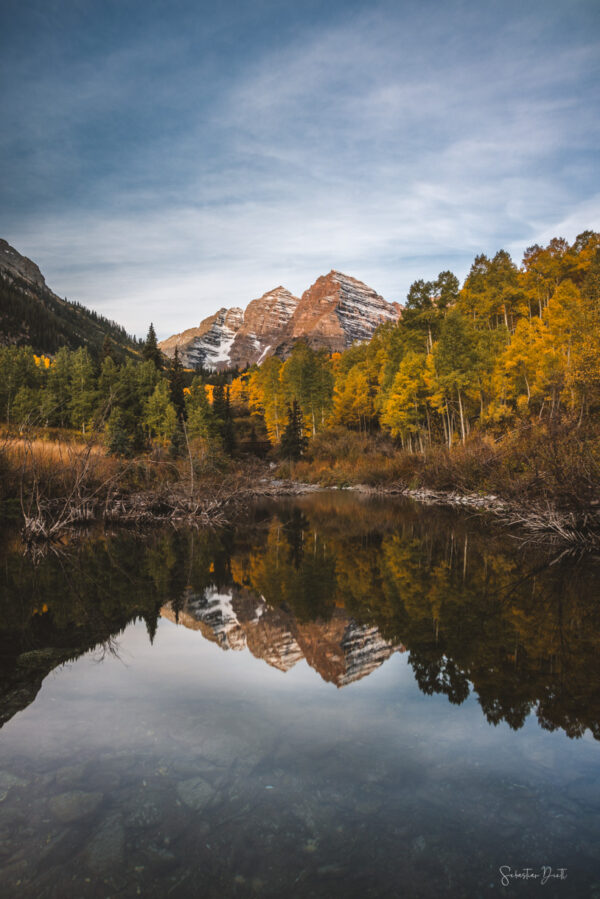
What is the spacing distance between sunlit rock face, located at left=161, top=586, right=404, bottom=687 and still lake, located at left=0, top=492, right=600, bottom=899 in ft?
0.14

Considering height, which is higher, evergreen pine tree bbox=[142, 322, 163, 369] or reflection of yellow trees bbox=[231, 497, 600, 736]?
evergreen pine tree bbox=[142, 322, 163, 369]

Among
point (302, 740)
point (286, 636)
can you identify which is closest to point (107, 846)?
point (302, 740)

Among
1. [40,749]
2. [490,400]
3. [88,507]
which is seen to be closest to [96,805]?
[40,749]

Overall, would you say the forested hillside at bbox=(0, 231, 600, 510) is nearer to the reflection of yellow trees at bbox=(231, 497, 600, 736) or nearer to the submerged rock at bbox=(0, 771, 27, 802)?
the reflection of yellow trees at bbox=(231, 497, 600, 736)

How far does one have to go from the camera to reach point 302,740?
3795mm

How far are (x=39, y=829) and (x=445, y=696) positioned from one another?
134 inches

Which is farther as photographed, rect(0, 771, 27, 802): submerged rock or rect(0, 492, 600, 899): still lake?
rect(0, 771, 27, 802): submerged rock

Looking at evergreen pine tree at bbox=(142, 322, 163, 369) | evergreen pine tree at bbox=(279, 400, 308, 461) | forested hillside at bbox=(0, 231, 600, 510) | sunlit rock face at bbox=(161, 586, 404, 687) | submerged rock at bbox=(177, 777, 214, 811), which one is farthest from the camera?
evergreen pine tree at bbox=(142, 322, 163, 369)

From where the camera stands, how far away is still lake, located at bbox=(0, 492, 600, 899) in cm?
248

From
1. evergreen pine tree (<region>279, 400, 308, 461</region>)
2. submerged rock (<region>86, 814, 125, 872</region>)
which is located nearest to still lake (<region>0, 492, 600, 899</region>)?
submerged rock (<region>86, 814, 125, 872</region>)

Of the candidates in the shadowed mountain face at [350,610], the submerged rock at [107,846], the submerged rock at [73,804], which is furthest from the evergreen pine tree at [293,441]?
the submerged rock at [107,846]

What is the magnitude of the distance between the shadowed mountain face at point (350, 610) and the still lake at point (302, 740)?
1.7 inches

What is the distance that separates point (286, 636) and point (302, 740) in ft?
7.91

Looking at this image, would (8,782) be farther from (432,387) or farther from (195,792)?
(432,387)
